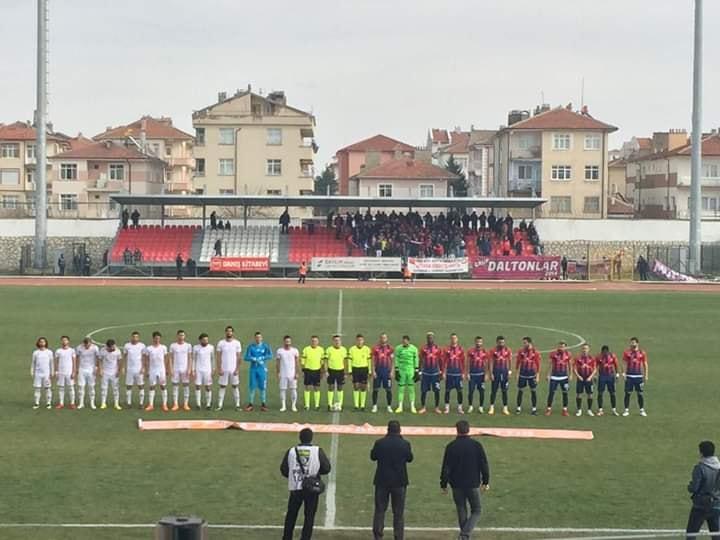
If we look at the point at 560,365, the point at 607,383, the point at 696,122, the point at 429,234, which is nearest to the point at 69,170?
the point at 429,234

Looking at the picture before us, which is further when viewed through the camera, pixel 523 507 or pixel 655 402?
pixel 655 402

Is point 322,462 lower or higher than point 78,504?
higher

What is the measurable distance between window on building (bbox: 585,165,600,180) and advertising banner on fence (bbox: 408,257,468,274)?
32.2 meters

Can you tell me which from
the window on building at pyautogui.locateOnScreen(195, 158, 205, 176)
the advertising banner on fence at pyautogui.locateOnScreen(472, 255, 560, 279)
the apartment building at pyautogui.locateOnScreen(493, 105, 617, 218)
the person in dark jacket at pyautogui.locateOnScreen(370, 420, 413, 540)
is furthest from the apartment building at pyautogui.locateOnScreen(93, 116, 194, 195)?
the person in dark jacket at pyautogui.locateOnScreen(370, 420, 413, 540)

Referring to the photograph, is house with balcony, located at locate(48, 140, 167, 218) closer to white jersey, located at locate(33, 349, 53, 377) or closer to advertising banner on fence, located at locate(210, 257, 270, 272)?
advertising banner on fence, located at locate(210, 257, 270, 272)

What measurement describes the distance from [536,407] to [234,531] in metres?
11.4

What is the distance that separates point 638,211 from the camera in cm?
10962

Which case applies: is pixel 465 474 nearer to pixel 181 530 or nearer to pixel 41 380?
pixel 181 530

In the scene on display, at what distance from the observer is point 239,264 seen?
222 feet

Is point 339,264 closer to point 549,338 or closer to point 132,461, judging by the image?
point 549,338

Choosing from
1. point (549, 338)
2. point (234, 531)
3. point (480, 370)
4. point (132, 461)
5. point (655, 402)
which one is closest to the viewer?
point (234, 531)

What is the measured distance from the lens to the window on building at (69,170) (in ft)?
356

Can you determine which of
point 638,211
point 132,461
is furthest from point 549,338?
point 638,211

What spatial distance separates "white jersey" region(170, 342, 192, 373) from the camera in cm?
2514
